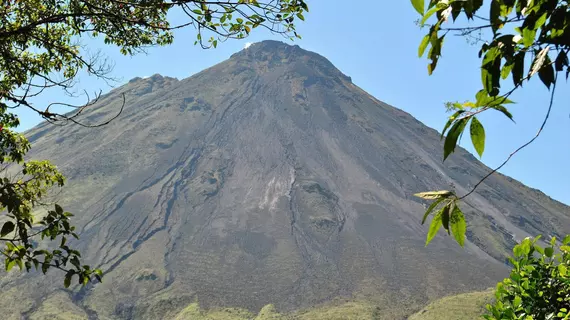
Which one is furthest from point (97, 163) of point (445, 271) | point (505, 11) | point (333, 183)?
point (505, 11)

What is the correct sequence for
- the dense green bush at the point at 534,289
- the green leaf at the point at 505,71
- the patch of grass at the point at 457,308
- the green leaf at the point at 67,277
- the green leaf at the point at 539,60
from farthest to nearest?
the patch of grass at the point at 457,308, the green leaf at the point at 67,277, the dense green bush at the point at 534,289, the green leaf at the point at 505,71, the green leaf at the point at 539,60

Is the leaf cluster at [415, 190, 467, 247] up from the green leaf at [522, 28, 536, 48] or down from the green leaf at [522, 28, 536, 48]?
down

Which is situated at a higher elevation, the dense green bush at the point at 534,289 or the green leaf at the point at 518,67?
the green leaf at the point at 518,67

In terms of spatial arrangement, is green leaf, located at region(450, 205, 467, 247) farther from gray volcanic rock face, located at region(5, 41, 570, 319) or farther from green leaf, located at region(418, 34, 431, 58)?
gray volcanic rock face, located at region(5, 41, 570, 319)

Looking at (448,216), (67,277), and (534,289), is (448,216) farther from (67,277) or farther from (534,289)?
(67,277)

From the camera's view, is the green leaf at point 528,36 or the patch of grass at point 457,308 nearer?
the green leaf at point 528,36

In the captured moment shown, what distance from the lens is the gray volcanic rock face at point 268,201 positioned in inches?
2923

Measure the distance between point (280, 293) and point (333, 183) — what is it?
40.8 meters

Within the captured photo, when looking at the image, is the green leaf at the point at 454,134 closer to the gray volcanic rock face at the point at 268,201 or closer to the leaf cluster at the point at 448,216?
the leaf cluster at the point at 448,216

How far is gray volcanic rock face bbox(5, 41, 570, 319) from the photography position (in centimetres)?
7425

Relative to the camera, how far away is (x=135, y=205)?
9888cm

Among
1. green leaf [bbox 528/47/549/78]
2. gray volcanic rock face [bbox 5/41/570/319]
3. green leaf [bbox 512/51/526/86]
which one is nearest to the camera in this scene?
green leaf [bbox 528/47/549/78]

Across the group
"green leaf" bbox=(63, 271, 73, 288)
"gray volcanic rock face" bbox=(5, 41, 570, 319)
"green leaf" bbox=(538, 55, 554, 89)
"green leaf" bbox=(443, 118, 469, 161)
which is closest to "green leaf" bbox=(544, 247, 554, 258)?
"green leaf" bbox=(538, 55, 554, 89)

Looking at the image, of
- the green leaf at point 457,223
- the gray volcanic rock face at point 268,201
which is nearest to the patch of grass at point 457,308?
the gray volcanic rock face at point 268,201
